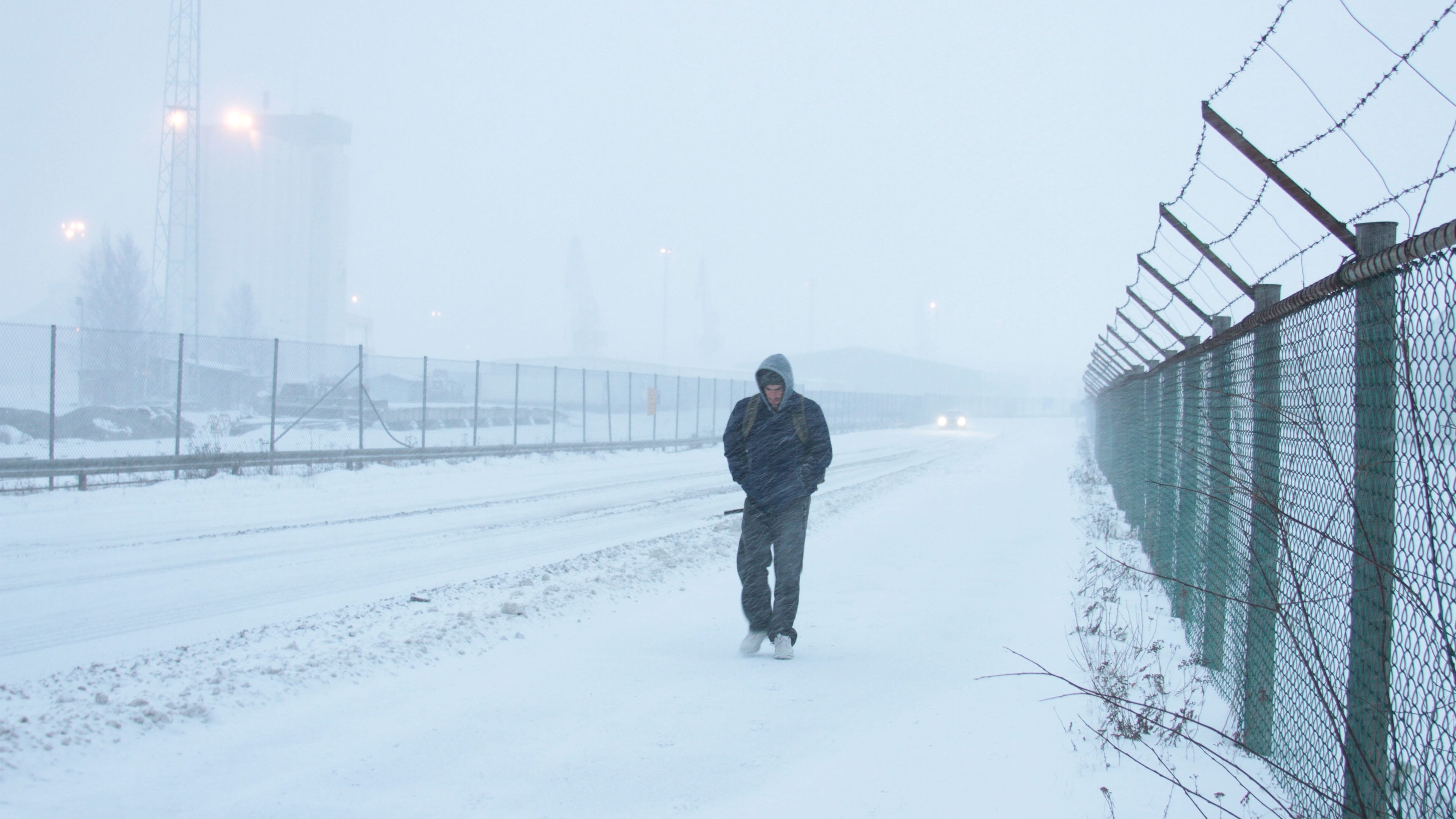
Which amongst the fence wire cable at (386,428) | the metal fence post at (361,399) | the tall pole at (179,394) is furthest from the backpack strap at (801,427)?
the fence wire cable at (386,428)

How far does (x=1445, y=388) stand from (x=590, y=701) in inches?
159

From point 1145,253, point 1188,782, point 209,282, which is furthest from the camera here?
point 209,282

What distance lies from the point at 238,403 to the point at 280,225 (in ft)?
372

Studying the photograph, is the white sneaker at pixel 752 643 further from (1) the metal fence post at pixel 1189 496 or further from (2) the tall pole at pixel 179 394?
(2) the tall pole at pixel 179 394

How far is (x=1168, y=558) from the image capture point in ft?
27.3

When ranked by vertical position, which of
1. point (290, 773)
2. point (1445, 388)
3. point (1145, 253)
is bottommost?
point (290, 773)

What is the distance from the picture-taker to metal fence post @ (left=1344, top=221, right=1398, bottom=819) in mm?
2828

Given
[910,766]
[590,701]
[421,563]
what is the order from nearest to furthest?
[910,766], [590,701], [421,563]

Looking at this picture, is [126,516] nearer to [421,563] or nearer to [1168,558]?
[421,563]

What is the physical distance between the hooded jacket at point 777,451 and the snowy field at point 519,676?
1.06 meters

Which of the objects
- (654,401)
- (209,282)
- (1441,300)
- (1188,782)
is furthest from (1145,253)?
(209,282)

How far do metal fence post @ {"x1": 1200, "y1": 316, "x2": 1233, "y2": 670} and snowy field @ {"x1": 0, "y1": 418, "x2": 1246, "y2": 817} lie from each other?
33.5 inches

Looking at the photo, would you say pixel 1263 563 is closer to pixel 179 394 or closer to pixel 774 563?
pixel 774 563

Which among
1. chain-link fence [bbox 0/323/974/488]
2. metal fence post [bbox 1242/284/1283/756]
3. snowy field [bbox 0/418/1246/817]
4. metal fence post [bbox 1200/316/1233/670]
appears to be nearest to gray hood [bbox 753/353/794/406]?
snowy field [bbox 0/418/1246/817]
